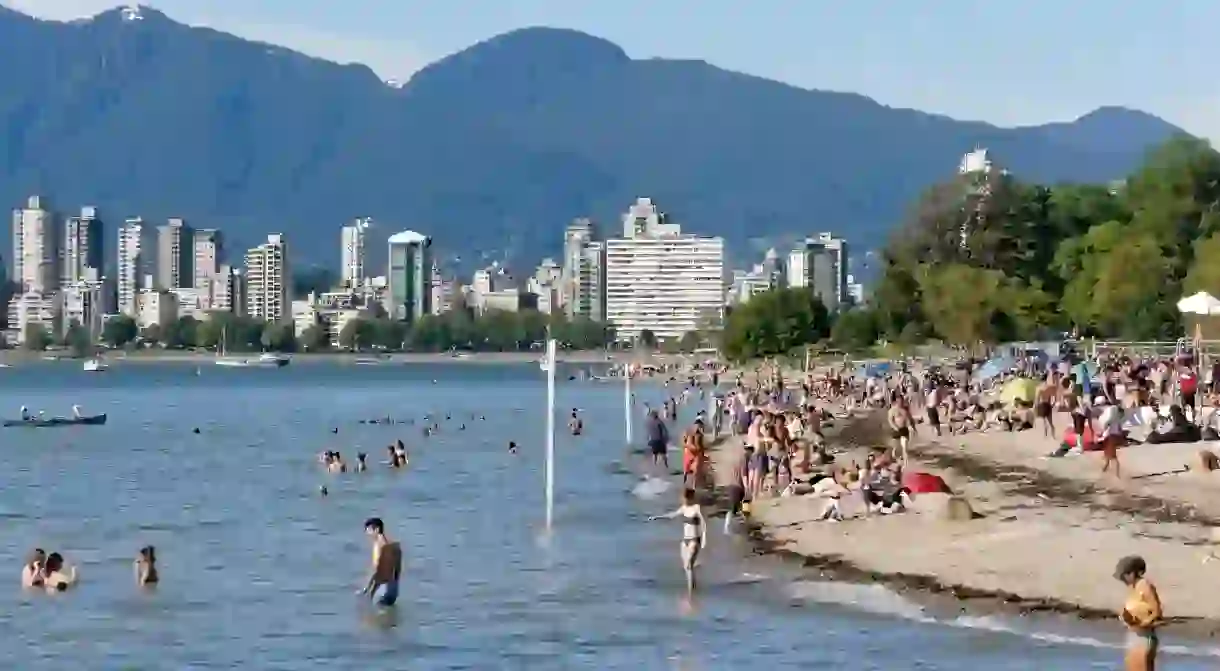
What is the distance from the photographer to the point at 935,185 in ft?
377

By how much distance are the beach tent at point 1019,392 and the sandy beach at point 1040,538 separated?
1054 centimetres

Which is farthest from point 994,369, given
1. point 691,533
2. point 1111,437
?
point 691,533

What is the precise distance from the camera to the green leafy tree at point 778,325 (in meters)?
144

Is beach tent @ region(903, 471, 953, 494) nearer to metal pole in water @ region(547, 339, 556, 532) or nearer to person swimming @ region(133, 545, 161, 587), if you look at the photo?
metal pole in water @ region(547, 339, 556, 532)

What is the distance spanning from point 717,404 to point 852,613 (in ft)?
144

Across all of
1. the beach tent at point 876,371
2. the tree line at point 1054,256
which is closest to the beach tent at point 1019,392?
the tree line at point 1054,256

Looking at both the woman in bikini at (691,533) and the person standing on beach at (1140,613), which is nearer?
the person standing on beach at (1140,613)

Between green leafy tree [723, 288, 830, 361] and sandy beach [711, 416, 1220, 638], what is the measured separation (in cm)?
10778

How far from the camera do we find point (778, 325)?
473 feet

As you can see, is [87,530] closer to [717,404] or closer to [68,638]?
[68,638]

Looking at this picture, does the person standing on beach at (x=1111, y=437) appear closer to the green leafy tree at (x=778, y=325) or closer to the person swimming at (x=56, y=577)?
the person swimming at (x=56, y=577)

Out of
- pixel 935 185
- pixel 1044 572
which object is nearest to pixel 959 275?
pixel 935 185

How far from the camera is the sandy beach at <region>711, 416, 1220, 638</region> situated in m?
20.6

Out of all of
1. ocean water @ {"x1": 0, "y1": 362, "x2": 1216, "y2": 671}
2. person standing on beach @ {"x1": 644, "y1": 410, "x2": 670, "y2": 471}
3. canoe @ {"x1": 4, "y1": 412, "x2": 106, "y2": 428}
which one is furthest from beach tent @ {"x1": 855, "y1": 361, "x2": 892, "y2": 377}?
person standing on beach @ {"x1": 644, "y1": 410, "x2": 670, "y2": 471}
